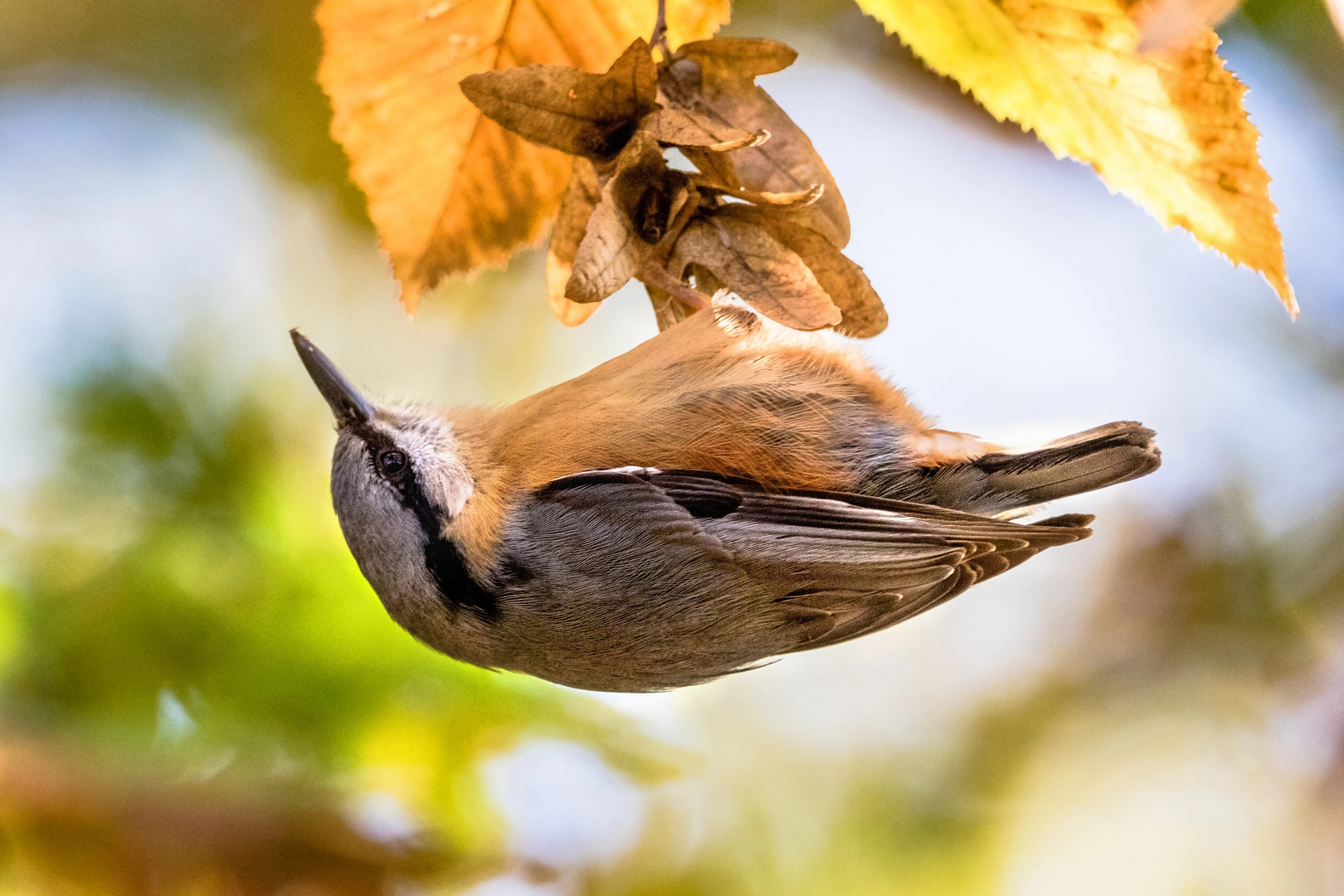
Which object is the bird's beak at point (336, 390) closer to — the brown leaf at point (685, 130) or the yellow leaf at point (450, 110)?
the yellow leaf at point (450, 110)

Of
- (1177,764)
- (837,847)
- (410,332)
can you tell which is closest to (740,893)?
(837,847)

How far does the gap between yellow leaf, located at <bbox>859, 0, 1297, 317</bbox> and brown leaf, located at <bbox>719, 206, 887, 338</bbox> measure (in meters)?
0.14

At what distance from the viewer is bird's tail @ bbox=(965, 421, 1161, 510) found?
30.1 inches

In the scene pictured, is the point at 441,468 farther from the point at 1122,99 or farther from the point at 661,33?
the point at 1122,99

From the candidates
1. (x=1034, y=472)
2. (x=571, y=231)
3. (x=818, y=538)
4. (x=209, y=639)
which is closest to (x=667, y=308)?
(x=571, y=231)

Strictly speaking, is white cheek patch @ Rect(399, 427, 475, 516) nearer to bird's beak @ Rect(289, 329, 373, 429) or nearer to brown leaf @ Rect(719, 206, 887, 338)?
bird's beak @ Rect(289, 329, 373, 429)

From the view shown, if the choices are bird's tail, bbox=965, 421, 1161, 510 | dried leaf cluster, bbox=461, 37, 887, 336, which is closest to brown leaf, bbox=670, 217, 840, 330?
dried leaf cluster, bbox=461, 37, 887, 336

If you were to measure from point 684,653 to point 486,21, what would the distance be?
0.49 m

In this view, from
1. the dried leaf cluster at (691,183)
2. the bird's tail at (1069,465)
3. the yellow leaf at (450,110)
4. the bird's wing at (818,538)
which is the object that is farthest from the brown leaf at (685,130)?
the bird's tail at (1069,465)

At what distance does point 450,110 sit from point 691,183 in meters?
0.21

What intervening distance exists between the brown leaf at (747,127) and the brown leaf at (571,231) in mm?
76

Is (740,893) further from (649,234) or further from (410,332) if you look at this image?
(649,234)

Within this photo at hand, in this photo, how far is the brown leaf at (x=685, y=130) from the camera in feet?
1.97

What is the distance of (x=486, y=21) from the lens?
2.29 ft
